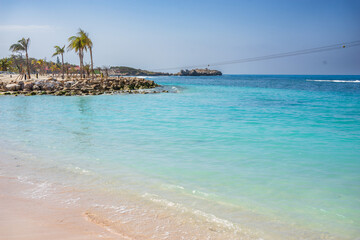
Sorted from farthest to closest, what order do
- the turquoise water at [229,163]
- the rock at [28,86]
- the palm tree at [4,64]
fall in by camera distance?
the palm tree at [4,64] < the rock at [28,86] < the turquoise water at [229,163]

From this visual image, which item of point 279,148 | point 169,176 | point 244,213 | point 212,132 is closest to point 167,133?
point 212,132

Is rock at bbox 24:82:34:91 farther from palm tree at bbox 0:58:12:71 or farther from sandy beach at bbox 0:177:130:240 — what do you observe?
palm tree at bbox 0:58:12:71

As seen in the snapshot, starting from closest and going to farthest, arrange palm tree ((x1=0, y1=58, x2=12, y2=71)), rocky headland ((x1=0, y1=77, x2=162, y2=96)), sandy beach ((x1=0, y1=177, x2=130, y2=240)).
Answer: sandy beach ((x1=0, y1=177, x2=130, y2=240))
rocky headland ((x1=0, y1=77, x2=162, y2=96))
palm tree ((x1=0, y1=58, x2=12, y2=71))

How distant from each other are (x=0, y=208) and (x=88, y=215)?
1627mm

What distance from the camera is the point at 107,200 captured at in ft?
17.8

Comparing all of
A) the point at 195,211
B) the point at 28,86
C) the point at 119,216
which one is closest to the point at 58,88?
the point at 28,86

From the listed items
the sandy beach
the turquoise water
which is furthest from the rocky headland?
the sandy beach

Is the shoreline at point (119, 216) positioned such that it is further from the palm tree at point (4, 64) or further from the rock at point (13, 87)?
the palm tree at point (4, 64)

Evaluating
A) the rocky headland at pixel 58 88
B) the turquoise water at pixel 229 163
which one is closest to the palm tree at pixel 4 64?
the rocky headland at pixel 58 88

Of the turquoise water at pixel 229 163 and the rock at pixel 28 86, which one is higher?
the rock at pixel 28 86

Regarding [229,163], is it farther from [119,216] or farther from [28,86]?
[28,86]

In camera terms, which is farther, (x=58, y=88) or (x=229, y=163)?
(x=58, y=88)

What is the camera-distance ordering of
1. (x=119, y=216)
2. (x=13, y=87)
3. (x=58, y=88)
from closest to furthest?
(x=119, y=216)
(x=13, y=87)
(x=58, y=88)

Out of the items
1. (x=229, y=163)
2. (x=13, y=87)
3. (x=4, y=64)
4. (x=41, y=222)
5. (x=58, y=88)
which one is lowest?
(x=229, y=163)
